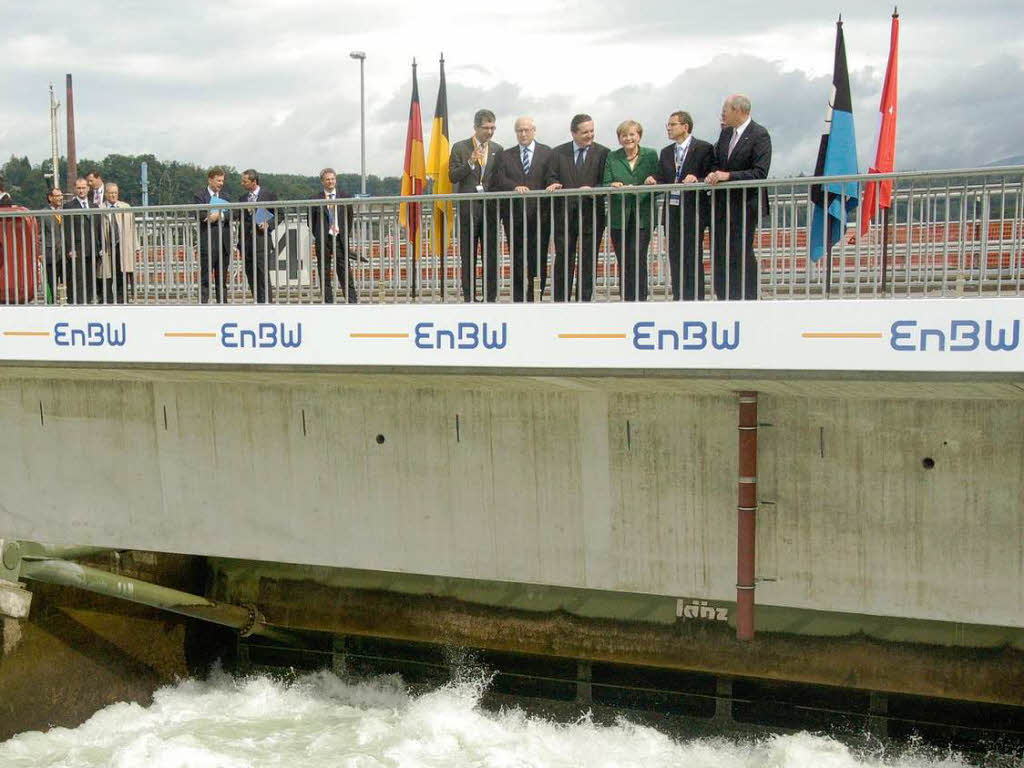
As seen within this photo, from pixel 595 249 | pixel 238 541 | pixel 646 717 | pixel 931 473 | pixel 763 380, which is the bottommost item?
pixel 646 717

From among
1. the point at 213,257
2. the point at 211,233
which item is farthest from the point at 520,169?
the point at 213,257

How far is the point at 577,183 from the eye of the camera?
26.6 ft

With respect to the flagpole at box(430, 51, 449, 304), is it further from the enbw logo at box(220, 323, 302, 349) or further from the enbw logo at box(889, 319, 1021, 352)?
the enbw logo at box(889, 319, 1021, 352)

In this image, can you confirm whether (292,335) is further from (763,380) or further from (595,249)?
(763,380)

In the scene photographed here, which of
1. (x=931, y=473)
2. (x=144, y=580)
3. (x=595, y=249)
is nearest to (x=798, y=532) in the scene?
(x=931, y=473)

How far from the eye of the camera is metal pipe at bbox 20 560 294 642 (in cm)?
1095

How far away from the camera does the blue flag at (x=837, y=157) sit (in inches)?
283

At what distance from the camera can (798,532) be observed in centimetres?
823

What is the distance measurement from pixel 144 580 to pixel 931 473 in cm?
897

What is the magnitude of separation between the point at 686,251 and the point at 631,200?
1.93 ft

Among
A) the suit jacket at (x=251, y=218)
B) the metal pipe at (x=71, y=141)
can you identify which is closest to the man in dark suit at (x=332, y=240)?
the suit jacket at (x=251, y=218)

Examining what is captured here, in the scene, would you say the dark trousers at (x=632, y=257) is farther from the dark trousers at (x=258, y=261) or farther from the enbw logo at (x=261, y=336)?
the dark trousers at (x=258, y=261)

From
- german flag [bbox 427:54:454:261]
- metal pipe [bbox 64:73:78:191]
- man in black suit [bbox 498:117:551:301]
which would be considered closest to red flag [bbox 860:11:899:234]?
man in black suit [bbox 498:117:551:301]

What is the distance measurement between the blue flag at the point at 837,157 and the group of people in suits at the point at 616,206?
1.39 ft
